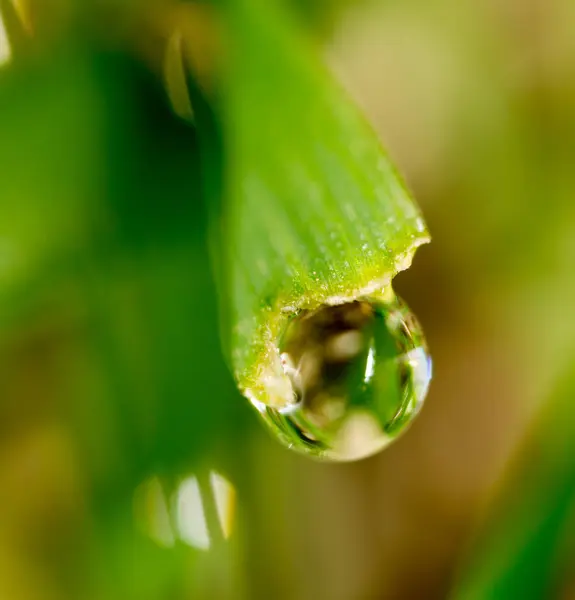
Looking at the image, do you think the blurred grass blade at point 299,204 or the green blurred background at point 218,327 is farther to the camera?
the green blurred background at point 218,327

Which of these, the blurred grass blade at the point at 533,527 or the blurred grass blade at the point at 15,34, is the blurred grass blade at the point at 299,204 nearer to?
the blurred grass blade at the point at 15,34

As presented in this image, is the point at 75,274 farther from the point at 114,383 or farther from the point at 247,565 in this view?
the point at 247,565

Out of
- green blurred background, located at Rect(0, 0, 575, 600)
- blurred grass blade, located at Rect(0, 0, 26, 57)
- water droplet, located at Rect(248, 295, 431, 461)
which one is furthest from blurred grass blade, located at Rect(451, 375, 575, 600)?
blurred grass blade, located at Rect(0, 0, 26, 57)

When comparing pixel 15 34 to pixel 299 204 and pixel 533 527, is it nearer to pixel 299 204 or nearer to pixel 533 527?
pixel 299 204

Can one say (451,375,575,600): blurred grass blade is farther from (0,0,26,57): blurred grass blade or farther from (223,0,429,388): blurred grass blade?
(0,0,26,57): blurred grass blade

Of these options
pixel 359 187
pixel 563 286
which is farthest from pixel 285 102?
pixel 563 286

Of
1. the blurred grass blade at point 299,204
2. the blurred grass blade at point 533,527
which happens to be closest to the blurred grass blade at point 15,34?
the blurred grass blade at point 299,204

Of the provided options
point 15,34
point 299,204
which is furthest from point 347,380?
point 15,34
